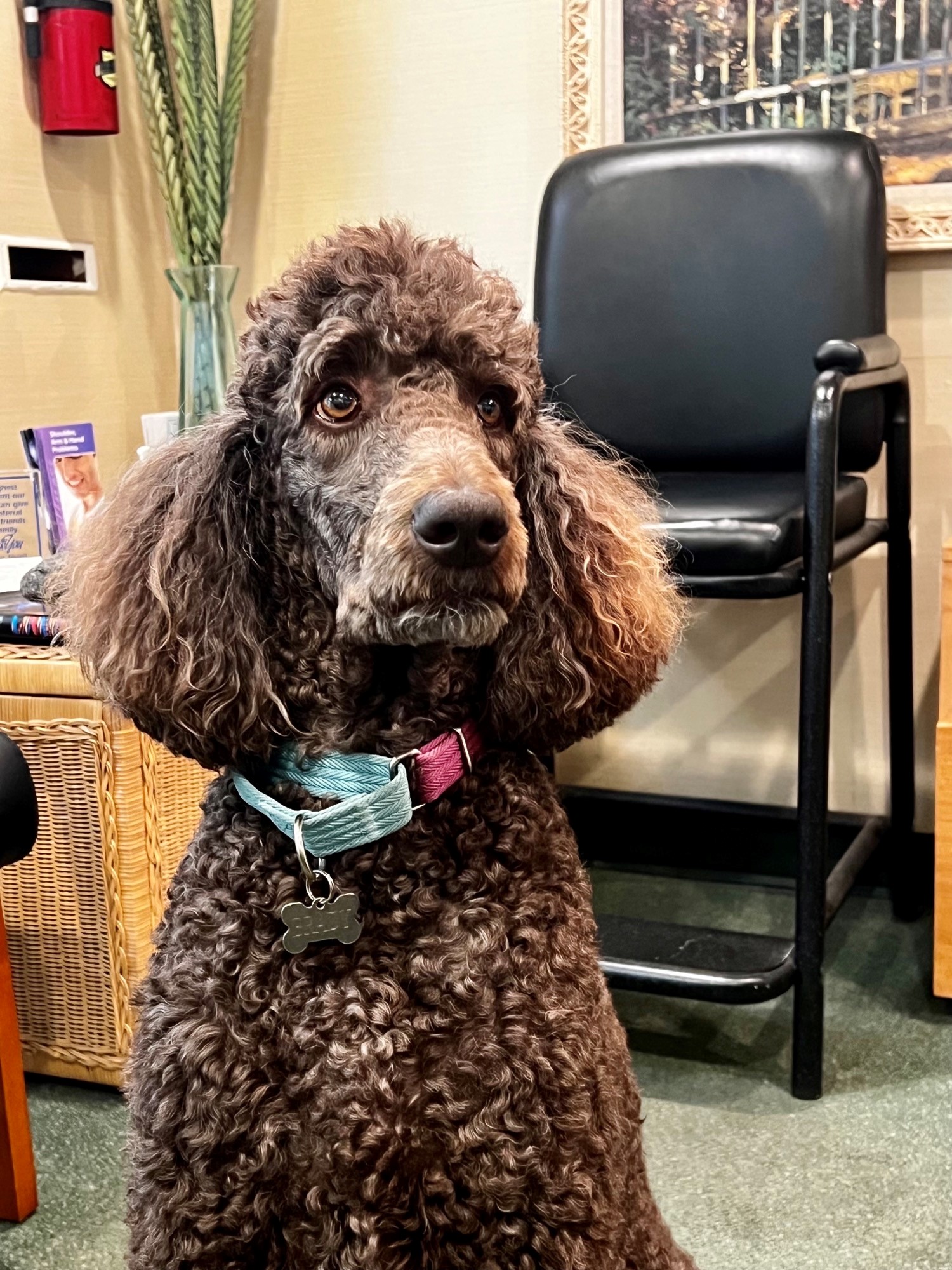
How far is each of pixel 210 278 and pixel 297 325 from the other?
1.56 metres

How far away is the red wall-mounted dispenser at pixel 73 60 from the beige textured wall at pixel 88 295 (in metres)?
0.03

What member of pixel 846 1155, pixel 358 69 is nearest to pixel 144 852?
pixel 846 1155

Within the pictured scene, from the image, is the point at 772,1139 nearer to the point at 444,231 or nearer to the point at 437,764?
the point at 437,764

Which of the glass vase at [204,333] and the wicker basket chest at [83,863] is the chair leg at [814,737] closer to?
the wicker basket chest at [83,863]

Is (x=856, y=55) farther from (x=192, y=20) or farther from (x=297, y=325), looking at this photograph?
(x=297, y=325)

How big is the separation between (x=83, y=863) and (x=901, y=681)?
1226 mm

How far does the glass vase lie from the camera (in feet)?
7.77

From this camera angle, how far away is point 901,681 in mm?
2072

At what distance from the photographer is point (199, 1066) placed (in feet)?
2.85

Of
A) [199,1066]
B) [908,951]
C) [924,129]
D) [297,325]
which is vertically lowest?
[908,951]

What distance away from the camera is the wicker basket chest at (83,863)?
1.64 metres

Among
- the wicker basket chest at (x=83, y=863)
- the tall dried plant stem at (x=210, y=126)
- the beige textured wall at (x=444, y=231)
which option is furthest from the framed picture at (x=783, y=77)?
the wicker basket chest at (x=83, y=863)

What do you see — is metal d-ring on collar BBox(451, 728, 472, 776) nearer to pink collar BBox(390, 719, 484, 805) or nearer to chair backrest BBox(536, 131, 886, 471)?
pink collar BBox(390, 719, 484, 805)

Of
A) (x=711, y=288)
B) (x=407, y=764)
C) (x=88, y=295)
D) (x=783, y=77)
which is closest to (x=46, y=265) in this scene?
(x=88, y=295)
